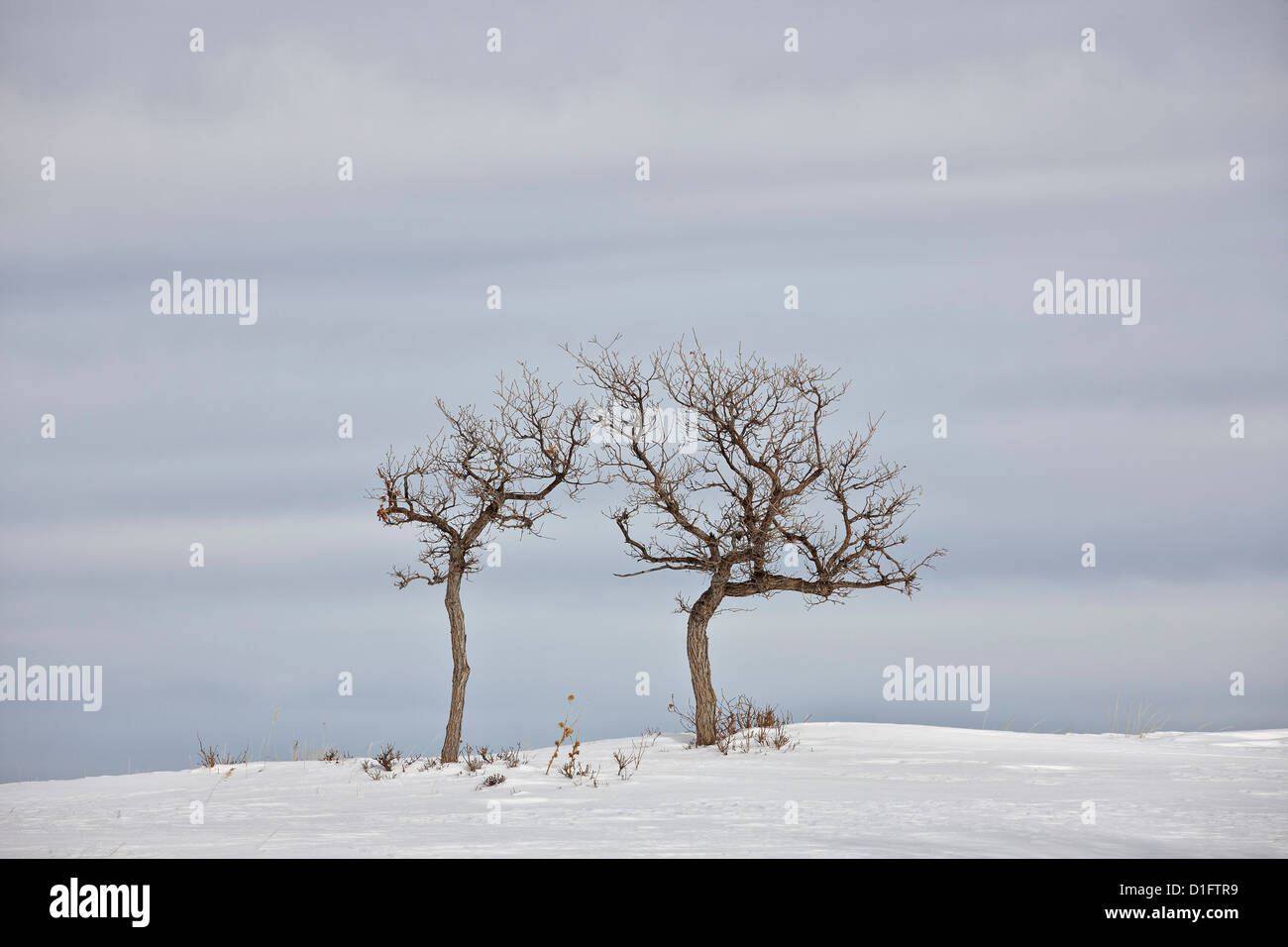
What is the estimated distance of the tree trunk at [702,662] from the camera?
19.6 m

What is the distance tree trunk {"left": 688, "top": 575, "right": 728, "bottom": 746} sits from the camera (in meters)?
19.6

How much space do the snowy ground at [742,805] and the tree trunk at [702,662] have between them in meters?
0.73

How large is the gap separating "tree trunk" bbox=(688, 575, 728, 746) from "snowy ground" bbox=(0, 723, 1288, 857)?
0.73 m

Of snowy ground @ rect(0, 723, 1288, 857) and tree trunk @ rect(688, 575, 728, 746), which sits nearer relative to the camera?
snowy ground @ rect(0, 723, 1288, 857)

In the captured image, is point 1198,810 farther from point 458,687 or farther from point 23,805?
point 23,805

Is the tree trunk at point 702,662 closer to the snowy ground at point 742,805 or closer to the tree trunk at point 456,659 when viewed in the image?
the snowy ground at point 742,805

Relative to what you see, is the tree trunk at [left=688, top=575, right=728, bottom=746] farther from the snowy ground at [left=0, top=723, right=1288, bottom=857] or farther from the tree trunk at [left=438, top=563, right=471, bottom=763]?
the tree trunk at [left=438, top=563, right=471, bottom=763]

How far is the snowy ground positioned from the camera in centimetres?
971

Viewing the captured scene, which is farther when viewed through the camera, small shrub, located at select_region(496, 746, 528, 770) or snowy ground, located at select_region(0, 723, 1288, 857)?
small shrub, located at select_region(496, 746, 528, 770)

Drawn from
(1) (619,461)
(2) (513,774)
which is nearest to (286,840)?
(2) (513,774)

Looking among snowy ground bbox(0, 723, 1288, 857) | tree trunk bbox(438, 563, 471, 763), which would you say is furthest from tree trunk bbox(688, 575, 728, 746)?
tree trunk bbox(438, 563, 471, 763)

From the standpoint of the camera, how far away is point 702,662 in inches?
790

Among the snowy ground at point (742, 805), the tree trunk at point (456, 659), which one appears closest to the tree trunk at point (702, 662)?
the snowy ground at point (742, 805)

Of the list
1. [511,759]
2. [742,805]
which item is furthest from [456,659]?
[742,805]
